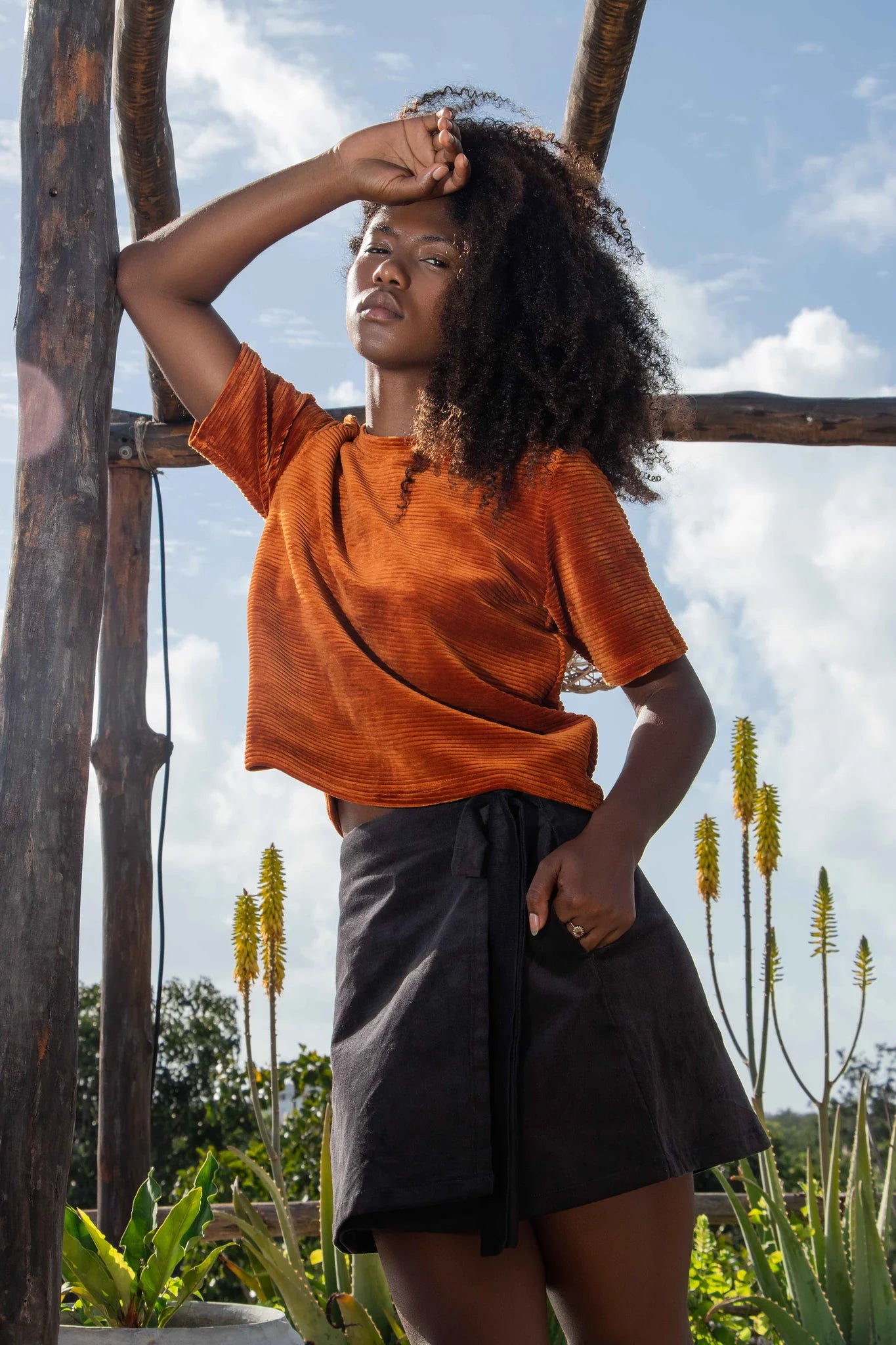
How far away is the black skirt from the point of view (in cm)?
126

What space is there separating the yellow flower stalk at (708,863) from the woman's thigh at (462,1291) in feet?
9.73

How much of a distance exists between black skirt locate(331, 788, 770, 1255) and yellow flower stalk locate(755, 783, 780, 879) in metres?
2.78

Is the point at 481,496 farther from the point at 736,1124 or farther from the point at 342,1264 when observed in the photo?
the point at 342,1264

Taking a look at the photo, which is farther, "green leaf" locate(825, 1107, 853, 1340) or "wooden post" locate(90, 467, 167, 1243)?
"wooden post" locate(90, 467, 167, 1243)

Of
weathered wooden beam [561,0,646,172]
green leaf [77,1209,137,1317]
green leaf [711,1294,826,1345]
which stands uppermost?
weathered wooden beam [561,0,646,172]

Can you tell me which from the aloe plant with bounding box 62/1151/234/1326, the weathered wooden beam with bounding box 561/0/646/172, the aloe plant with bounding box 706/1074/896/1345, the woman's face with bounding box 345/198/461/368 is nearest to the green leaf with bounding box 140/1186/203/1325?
the aloe plant with bounding box 62/1151/234/1326

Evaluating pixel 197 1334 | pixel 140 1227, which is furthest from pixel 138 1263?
pixel 197 1334

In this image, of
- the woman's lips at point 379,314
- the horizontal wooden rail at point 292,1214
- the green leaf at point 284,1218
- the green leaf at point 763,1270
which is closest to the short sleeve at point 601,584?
the woman's lips at point 379,314

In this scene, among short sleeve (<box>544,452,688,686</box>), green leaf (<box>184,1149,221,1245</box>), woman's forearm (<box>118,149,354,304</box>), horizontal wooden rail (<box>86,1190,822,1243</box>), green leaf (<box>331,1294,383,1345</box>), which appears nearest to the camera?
short sleeve (<box>544,452,688,686</box>)

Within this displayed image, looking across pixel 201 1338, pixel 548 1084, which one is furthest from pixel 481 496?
pixel 201 1338

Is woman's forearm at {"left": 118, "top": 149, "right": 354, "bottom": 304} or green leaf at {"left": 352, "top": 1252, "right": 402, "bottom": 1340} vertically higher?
woman's forearm at {"left": 118, "top": 149, "right": 354, "bottom": 304}

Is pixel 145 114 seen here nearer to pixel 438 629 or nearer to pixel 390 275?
pixel 390 275

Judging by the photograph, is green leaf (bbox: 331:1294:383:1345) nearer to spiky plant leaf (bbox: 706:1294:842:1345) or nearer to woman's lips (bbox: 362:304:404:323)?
spiky plant leaf (bbox: 706:1294:842:1345)

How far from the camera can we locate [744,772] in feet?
13.5
